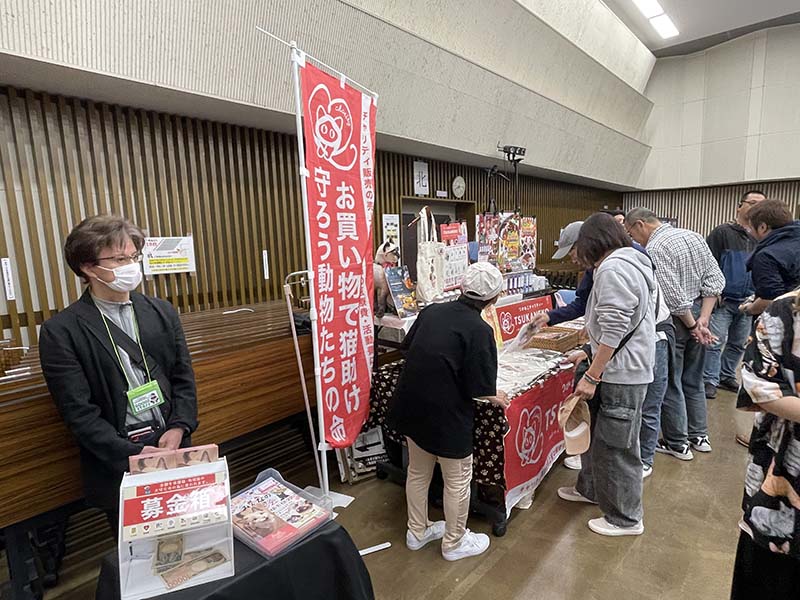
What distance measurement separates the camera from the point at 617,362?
6.77 ft

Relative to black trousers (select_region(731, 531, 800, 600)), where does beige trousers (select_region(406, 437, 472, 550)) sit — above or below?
below

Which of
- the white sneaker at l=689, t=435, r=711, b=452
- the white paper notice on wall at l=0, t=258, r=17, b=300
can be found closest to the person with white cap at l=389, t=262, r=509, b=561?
the white sneaker at l=689, t=435, r=711, b=452

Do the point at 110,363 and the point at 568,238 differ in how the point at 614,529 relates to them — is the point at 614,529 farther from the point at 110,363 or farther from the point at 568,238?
the point at 110,363

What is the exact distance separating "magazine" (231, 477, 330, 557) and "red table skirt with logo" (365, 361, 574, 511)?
3.91 feet

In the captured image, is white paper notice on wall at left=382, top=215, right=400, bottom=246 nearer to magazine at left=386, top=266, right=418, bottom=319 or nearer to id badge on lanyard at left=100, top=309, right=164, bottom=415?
magazine at left=386, top=266, right=418, bottom=319

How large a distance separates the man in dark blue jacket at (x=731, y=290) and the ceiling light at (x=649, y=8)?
4430mm

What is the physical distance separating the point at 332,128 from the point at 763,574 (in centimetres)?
225

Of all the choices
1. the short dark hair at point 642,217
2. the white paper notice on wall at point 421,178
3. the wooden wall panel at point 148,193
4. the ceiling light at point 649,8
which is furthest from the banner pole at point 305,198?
the ceiling light at point 649,8

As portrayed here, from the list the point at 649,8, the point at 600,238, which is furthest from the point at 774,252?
the point at 649,8

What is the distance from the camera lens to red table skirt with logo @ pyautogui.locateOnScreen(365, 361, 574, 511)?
219 cm

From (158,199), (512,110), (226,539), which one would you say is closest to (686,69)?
(512,110)

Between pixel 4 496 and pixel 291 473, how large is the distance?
5.49 feet

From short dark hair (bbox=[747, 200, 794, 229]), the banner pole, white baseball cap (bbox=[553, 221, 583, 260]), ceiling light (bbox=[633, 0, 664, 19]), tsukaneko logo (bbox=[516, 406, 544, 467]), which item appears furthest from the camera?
ceiling light (bbox=[633, 0, 664, 19])

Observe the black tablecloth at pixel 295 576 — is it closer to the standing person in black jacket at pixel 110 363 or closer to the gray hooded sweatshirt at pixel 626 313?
the standing person in black jacket at pixel 110 363
